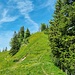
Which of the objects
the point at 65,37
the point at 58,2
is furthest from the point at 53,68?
the point at 65,37

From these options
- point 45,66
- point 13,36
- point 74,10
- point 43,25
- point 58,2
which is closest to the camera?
point 74,10

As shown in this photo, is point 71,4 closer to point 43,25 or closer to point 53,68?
point 53,68

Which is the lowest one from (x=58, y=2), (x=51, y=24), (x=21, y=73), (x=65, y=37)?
(x=21, y=73)

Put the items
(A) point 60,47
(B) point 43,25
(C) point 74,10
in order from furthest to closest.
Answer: (B) point 43,25 < (A) point 60,47 < (C) point 74,10

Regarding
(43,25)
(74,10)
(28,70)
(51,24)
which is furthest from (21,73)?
(43,25)

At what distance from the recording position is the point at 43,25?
616ft

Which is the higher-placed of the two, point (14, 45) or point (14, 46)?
point (14, 45)

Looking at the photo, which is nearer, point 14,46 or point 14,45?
point 14,45

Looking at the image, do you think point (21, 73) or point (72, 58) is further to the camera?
point (21, 73)

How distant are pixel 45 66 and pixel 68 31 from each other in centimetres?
2284

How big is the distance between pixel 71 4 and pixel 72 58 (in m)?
7.76

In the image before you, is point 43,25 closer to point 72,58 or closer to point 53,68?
point 53,68

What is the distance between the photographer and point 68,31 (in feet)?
96.0

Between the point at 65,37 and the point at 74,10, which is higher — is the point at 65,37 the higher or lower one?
the lower one
